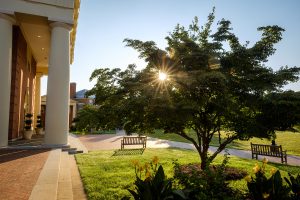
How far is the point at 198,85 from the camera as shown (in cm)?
606

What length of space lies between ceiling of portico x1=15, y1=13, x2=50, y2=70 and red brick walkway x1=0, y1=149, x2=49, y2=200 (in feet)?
25.6

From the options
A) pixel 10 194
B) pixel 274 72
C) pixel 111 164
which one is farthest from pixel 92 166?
pixel 274 72

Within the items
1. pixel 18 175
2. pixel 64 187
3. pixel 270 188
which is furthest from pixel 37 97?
pixel 270 188

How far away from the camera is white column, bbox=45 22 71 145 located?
13.4 meters

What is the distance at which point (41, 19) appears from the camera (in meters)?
14.2

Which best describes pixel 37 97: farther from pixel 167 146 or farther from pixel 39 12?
pixel 39 12

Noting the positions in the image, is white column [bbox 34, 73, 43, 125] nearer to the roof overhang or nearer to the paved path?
the paved path

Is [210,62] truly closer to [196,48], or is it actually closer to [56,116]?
[196,48]

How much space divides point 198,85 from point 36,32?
47.2 feet

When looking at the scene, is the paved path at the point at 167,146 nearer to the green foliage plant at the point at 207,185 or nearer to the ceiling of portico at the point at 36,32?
the ceiling of portico at the point at 36,32

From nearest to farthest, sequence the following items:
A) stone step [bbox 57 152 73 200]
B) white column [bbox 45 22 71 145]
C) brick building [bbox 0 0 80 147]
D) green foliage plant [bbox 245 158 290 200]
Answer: green foliage plant [bbox 245 158 290 200] < stone step [bbox 57 152 73 200] < brick building [bbox 0 0 80 147] < white column [bbox 45 22 71 145]

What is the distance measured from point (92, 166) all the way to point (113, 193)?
12.7 ft

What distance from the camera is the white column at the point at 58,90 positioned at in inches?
528

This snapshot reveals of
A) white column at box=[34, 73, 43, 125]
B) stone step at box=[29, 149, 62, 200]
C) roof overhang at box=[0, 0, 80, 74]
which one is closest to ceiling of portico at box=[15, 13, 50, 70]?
roof overhang at box=[0, 0, 80, 74]
